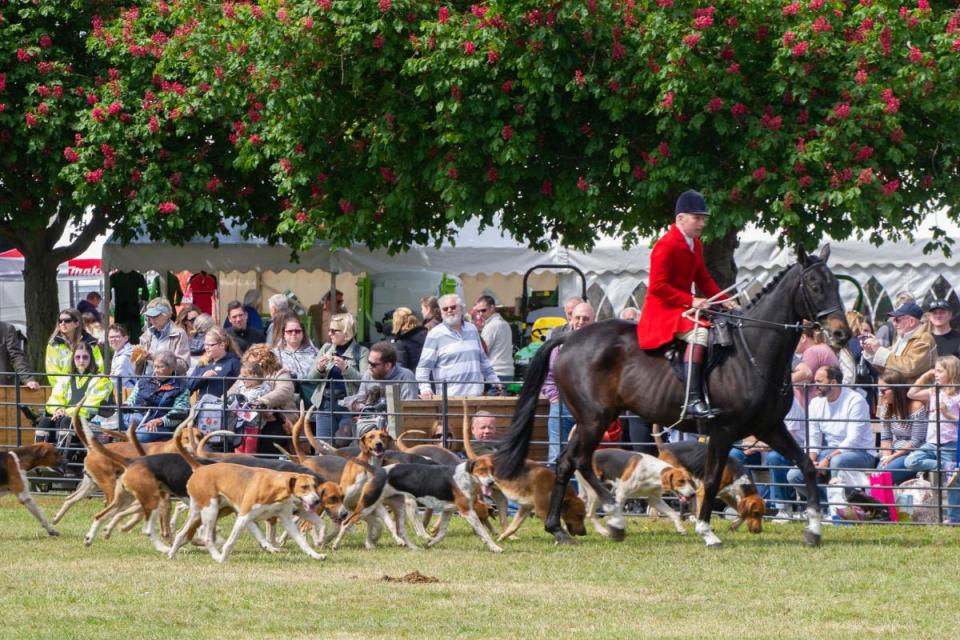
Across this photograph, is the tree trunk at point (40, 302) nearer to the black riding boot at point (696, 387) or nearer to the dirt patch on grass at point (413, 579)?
the black riding boot at point (696, 387)

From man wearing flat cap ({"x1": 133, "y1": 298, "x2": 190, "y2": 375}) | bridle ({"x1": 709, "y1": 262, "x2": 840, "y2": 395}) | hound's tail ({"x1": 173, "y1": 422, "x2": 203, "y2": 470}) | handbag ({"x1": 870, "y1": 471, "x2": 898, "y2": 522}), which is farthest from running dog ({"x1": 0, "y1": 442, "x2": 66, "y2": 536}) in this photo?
handbag ({"x1": 870, "y1": 471, "x2": 898, "y2": 522})

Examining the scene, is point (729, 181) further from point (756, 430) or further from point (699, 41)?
point (756, 430)

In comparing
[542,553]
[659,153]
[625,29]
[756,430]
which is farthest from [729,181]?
[542,553]

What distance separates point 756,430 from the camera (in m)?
12.2

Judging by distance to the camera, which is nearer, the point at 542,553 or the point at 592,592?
the point at 592,592

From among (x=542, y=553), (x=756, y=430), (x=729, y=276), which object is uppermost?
(x=729, y=276)

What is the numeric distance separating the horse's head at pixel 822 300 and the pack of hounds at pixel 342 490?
156cm

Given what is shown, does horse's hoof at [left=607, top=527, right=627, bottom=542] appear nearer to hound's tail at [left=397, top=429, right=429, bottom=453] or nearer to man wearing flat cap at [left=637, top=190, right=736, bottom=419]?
man wearing flat cap at [left=637, top=190, right=736, bottom=419]

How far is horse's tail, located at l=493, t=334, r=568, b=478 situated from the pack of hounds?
0.09 metres

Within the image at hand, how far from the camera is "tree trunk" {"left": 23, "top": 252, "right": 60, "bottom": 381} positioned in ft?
80.1

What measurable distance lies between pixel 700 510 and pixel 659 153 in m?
6.18

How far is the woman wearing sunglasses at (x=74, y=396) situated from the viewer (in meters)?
16.6

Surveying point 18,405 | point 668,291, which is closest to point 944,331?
point 668,291

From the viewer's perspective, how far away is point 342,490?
1213cm
